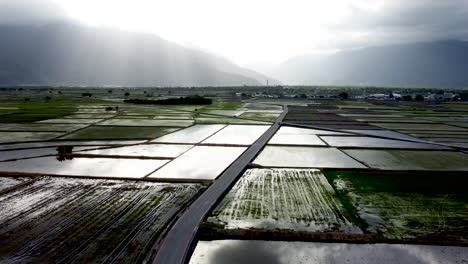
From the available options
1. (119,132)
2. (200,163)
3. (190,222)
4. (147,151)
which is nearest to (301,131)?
(200,163)

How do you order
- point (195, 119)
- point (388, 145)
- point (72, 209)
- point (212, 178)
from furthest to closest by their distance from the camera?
point (195, 119) < point (388, 145) < point (212, 178) < point (72, 209)

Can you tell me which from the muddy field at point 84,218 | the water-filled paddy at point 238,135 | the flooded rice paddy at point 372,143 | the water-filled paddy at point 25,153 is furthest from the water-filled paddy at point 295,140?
the water-filled paddy at point 25,153

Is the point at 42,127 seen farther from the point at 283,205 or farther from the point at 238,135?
the point at 283,205

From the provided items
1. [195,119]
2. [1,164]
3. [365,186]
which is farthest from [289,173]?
[195,119]

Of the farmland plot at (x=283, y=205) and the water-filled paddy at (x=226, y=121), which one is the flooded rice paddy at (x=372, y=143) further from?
the water-filled paddy at (x=226, y=121)

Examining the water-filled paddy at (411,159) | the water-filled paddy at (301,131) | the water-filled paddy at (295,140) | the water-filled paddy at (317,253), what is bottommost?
the water-filled paddy at (317,253)

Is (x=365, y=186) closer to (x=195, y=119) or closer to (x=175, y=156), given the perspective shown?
(x=175, y=156)
